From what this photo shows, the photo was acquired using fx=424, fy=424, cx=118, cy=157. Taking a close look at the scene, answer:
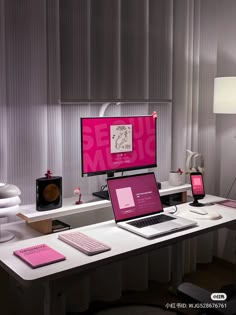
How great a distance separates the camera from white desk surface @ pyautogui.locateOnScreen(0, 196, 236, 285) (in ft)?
5.66

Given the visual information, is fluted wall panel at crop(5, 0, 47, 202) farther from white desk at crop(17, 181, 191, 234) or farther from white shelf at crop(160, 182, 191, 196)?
white shelf at crop(160, 182, 191, 196)

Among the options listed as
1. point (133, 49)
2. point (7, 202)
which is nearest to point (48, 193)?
point (7, 202)

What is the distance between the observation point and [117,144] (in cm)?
264

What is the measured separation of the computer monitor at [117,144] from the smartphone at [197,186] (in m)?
0.28

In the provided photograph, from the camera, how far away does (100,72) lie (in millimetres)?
2746

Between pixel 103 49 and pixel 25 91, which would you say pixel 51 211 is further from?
pixel 103 49

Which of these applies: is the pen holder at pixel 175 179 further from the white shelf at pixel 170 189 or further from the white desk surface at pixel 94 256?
the white desk surface at pixel 94 256


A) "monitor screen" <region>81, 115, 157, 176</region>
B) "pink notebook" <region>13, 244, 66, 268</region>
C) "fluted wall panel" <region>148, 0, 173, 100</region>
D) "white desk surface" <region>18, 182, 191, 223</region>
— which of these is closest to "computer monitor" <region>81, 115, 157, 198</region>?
"monitor screen" <region>81, 115, 157, 176</region>

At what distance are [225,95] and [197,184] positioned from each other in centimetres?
65

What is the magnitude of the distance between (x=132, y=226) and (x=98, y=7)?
141 cm

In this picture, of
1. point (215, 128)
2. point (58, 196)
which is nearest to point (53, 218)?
point (58, 196)

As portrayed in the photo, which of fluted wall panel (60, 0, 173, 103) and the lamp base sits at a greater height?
fluted wall panel (60, 0, 173, 103)

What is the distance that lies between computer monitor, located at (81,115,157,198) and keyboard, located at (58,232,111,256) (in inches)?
18.9

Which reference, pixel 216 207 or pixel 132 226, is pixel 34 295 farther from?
pixel 216 207
